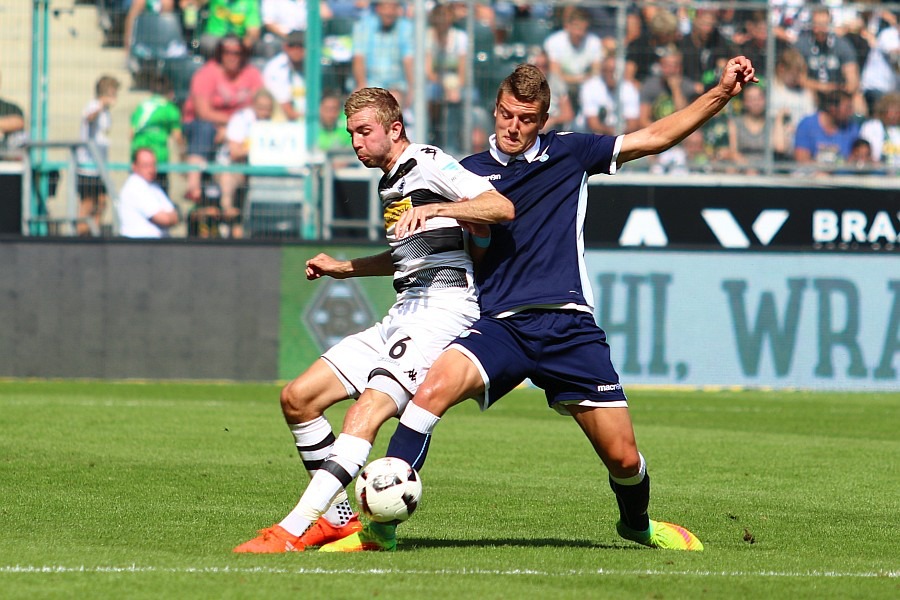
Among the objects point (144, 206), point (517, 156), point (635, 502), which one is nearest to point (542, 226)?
point (517, 156)

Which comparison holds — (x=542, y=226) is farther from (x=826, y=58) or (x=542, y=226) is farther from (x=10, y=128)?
(x=826, y=58)

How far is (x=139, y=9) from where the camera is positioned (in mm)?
16688

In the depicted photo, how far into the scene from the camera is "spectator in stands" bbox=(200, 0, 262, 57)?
54.7 ft

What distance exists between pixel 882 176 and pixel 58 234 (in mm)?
9855

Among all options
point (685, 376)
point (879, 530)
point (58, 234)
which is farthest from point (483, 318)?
point (58, 234)

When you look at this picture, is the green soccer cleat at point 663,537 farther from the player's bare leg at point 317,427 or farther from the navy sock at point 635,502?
the player's bare leg at point 317,427

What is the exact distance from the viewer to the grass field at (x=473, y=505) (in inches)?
202

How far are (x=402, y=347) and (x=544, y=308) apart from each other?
63 cm

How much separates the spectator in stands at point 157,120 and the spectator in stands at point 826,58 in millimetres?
7585

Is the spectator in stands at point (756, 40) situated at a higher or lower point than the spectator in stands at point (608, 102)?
higher

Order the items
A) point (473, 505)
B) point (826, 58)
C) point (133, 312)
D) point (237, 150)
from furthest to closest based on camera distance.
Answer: point (826, 58)
point (237, 150)
point (133, 312)
point (473, 505)

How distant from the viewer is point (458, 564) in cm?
552

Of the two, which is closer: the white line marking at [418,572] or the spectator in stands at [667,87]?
the white line marking at [418,572]

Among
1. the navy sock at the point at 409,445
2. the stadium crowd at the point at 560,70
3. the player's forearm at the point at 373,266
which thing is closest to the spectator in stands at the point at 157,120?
the stadium crowd at the point at 560,70
